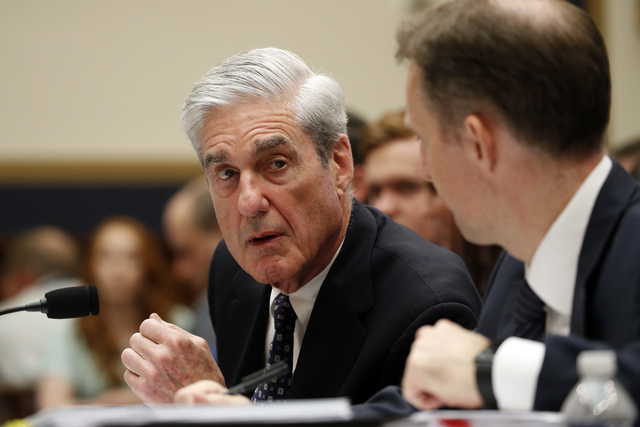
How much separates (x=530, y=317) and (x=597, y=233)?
205 mm

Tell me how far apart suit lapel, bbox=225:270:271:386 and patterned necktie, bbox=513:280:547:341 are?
2.96ft

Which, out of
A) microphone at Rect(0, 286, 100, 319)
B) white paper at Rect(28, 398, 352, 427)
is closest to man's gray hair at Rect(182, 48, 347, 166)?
microphone at Rect(0, 286, 100, 319)

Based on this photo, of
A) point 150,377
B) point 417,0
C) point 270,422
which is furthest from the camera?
point 417,0

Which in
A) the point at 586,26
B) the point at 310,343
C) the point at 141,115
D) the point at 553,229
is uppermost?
the point at 141,115

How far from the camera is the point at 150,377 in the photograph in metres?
2.16

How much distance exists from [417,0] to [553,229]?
548 cm

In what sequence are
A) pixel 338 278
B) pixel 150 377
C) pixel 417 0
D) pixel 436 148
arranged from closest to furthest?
pixel 436 148 < pixel 150 377 < pixel 338 278 < pixel 417 0

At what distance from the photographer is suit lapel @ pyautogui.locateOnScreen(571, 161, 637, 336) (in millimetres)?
1621

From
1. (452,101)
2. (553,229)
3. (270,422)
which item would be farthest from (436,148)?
(270,422)

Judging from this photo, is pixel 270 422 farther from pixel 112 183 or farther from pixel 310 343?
pixel 112 183

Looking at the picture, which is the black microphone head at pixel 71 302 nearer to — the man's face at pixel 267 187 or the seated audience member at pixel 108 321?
the man's face at pixel 267 187

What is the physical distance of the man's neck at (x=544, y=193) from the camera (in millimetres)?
1643

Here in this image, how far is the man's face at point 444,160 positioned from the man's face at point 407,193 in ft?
5.99

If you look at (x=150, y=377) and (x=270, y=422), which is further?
(x=150, y=377)
